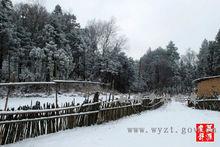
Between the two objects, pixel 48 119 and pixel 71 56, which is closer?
pixel 48 119

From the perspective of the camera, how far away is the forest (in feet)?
112

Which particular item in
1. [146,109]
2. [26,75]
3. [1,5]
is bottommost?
[146,109]

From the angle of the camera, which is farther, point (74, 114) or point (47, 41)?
point (47, 41)

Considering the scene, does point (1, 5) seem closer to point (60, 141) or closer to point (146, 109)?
point (146, 109)

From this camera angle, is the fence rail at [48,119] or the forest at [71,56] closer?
the fence rail at [48,119]

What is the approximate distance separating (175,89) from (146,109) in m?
56.3

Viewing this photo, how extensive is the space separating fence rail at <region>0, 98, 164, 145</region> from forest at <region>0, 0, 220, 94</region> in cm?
933

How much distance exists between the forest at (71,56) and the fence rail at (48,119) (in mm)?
9331

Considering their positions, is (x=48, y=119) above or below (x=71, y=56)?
below

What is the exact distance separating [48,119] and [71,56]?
35472 millimetres

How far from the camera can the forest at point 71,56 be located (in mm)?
34000

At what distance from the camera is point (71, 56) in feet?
138

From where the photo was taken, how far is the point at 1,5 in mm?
31391

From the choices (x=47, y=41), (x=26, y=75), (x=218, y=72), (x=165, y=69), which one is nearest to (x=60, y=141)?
(x=26, y=75)
